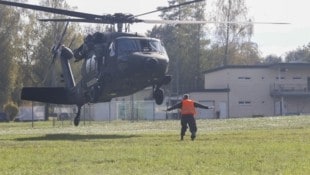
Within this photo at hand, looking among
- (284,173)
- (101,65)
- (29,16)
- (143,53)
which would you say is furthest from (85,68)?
(29,16)

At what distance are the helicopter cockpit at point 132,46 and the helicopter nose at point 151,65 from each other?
59 centimetres

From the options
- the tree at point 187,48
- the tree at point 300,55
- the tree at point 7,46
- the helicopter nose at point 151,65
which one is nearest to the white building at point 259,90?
the tree at point 187,48

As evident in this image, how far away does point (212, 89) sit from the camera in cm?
8031

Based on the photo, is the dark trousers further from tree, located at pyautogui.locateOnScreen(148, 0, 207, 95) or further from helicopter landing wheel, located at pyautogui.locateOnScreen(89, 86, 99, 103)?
tree, located at pyautogui.locateOnScreen(148, 0, 207, 95)

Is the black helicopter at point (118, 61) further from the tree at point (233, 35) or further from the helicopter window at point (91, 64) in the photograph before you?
the tree at point (233, 35)

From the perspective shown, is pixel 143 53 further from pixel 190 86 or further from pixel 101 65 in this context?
pixel 190 86

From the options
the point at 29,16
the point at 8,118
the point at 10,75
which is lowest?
the point at 8,118

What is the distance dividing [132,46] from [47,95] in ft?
22.3

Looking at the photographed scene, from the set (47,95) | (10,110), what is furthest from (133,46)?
(10,110)

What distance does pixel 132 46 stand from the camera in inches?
1072

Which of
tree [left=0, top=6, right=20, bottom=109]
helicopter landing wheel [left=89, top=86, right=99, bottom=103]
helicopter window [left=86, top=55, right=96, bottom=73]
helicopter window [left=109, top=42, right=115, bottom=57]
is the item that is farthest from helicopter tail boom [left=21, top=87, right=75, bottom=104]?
tree [left=0, top=6, right=20, bottom=109]

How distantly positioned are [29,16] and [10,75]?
27.6 ft

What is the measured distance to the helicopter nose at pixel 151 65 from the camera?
26781mm

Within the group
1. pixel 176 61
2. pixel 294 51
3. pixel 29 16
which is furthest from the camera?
pixel 294 51
